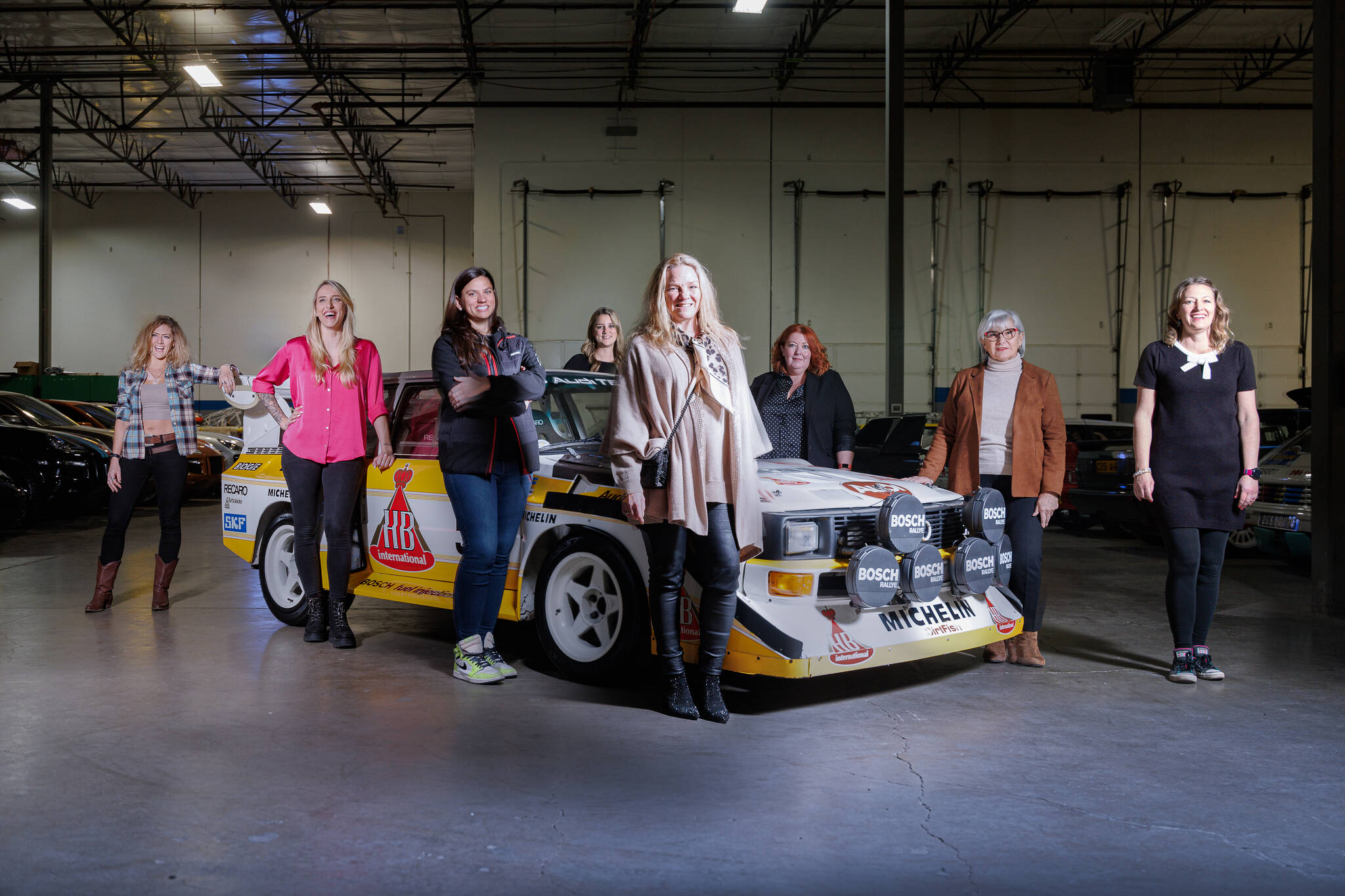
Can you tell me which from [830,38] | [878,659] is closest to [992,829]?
[878,659]

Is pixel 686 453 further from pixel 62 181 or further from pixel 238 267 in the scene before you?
pixel 62 181

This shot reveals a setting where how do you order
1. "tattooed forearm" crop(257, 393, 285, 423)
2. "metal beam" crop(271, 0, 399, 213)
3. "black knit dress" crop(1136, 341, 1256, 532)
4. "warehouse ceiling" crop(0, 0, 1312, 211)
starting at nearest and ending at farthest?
1. "black knit dress" crop(1136, 341, 1256, 532)
2. "tattooed forearm" crop(257, 393, 285, 423)
3. "metal beam" crop(271, 0, 399, 213)
4. "warehouse ceiling" crop(0, 0, 1312, 211)

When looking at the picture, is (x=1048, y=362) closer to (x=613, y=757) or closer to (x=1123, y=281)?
(x=1123, y=281)

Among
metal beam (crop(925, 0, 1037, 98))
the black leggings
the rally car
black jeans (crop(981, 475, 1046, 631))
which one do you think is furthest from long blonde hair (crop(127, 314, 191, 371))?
metal beam (crop(925, 0, 1037, 98))

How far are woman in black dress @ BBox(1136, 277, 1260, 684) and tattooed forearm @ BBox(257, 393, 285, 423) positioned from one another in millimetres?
4017

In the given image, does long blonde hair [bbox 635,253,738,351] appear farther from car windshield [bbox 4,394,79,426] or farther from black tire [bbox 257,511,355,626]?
car windshield [bbox 4,394,79,426]

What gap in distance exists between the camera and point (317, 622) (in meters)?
5.36

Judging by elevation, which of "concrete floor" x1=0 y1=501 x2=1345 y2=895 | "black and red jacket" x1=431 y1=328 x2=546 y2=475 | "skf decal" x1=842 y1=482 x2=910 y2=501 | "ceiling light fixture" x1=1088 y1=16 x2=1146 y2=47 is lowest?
"concrete floor" x1=0 y1=501 x2=1345 y2=895

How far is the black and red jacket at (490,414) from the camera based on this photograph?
4336 millimetres

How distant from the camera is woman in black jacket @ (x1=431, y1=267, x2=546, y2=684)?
4344 millimetres

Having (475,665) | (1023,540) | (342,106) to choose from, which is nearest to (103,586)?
(475,665)

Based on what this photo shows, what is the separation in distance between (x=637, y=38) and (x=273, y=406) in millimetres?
13709

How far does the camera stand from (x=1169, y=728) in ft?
12.9

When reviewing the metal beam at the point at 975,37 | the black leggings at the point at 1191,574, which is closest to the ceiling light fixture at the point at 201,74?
the metal beam at the point at 975,37
